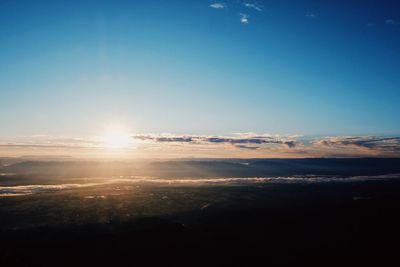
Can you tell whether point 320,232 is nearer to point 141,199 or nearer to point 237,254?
point 237,254

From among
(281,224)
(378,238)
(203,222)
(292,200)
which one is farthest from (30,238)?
(292,200)

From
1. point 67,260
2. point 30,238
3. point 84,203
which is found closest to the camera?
point 67,260

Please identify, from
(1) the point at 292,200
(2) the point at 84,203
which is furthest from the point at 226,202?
(2) the point at 84,203

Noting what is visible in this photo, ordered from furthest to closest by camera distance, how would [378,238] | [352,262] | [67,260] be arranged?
1. [378,238]
2. [352,262]
3. [67,260]

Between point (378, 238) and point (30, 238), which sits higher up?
point (30, 238)

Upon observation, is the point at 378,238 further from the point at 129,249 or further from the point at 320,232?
the point at 129,249

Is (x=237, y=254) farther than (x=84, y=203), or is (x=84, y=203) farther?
(x=84, y=203)
